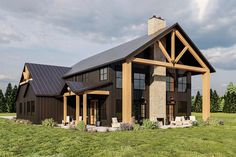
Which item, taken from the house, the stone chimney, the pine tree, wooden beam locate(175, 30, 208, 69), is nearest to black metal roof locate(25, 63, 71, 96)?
the house

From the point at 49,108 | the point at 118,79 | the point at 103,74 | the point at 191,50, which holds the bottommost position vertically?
the point at 49,108

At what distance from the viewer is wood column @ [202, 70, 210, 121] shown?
25812mm

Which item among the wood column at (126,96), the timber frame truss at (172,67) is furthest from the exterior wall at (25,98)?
the timber frame truss at (172,67)

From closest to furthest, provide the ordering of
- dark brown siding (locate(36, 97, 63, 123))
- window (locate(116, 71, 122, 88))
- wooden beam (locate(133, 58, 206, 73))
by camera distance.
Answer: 1. wooden beam (locate(133, 58, 206, 73))
2. window (locate(116, 71, 122, 88))
3. dark brown siding (locate(36, 97, 63, 123))

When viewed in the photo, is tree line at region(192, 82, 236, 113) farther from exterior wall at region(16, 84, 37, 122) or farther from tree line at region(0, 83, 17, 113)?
exterior wall at region(16, 84, 37, 122)

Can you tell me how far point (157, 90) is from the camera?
2477cm

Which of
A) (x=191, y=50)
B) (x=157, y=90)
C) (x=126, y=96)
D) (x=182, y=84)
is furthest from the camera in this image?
(x=182, y=84)

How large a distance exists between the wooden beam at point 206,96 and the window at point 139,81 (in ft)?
19.9

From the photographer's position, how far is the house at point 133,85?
70.9 feet

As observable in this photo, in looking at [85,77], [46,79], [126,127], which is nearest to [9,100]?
[46,79]

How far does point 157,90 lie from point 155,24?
5.79 metres

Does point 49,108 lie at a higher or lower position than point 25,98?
lower

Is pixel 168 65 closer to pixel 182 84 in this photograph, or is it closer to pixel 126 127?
pixel 182 84

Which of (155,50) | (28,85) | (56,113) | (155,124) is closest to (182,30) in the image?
(155,50)
